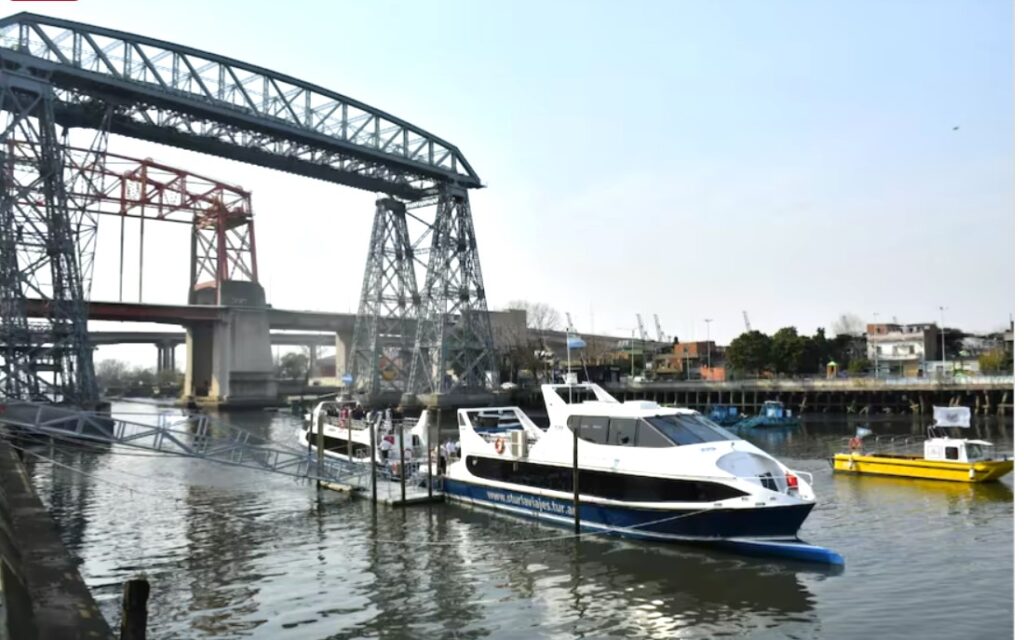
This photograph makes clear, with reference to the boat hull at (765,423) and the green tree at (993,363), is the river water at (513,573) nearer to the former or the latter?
the boat hull at (765,423)

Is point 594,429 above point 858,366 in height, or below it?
below

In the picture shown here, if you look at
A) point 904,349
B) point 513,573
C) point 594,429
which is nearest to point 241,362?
point 904,349

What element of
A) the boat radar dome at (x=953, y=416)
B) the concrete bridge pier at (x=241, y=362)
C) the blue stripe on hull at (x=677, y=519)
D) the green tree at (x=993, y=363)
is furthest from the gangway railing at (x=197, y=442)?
the green tree at (x=993, y=363)

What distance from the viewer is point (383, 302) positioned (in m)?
73.2

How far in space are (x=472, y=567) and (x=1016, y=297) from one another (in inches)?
661

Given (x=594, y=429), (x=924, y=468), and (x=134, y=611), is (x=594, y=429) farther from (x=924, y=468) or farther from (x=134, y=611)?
(x=134, y=611)

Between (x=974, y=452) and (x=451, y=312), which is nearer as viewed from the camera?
(x=974, y=452)

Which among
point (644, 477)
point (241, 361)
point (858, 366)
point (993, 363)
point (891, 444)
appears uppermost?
point (993, 363)

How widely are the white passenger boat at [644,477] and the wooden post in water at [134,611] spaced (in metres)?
A: 14.1

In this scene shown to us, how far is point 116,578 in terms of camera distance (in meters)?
17.5

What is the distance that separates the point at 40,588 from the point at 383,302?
6338 cm

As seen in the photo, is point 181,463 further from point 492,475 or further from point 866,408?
point 866,408

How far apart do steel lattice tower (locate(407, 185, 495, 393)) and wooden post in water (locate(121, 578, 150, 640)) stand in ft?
207

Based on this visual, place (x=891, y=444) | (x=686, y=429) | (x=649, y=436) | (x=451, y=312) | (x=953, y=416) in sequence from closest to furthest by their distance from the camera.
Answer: (x=649, y=436) < (x=686, y=429) < (x=953, y=416) < (x=891, y=444) < (x=451, y=312)
